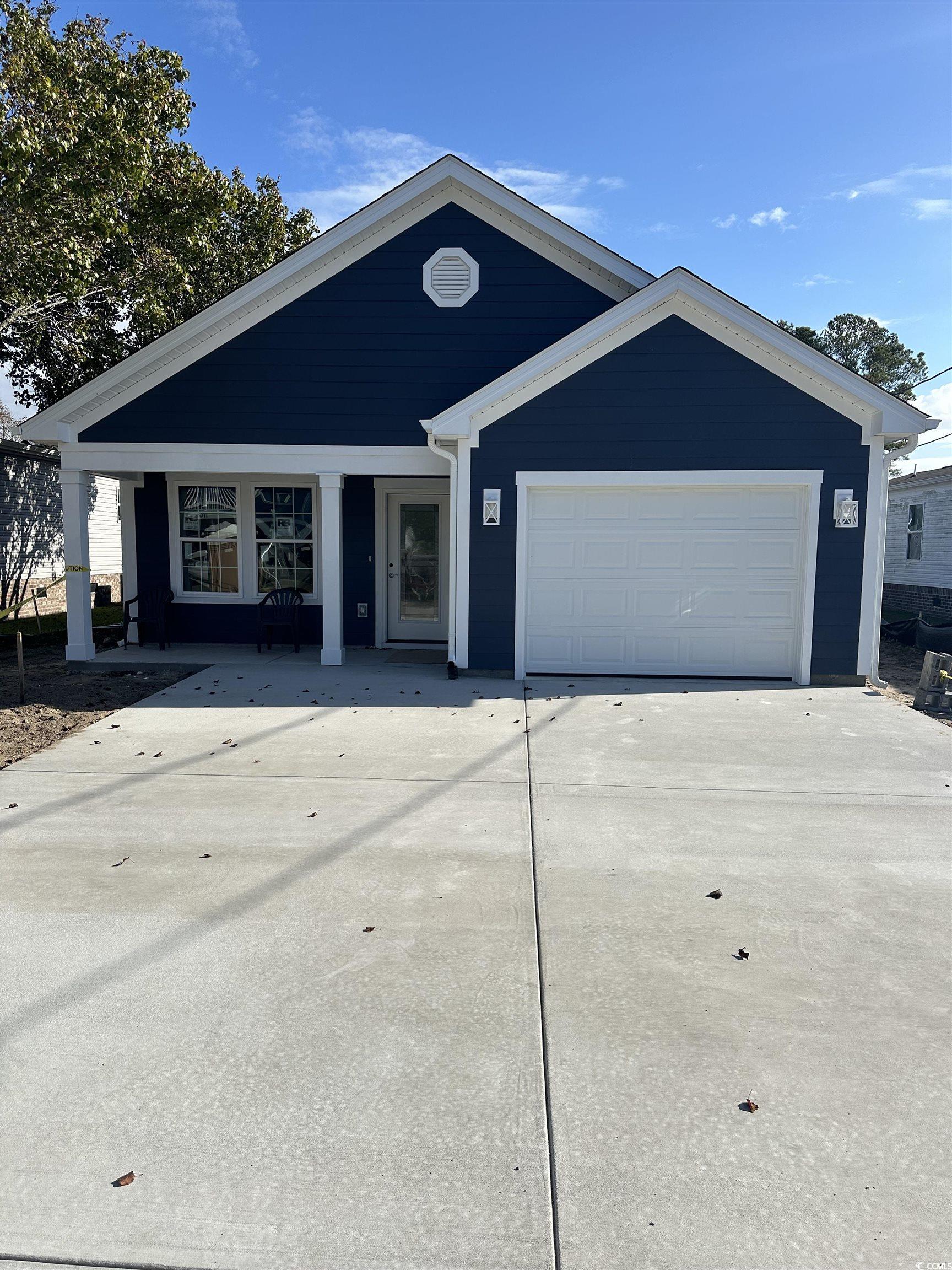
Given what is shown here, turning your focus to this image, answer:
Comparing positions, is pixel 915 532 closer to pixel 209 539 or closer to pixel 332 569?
pixel 332 569

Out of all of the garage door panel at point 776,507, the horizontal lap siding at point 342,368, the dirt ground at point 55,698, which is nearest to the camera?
the dirt ground at point 55,698

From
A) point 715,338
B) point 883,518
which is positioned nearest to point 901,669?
point 883,518

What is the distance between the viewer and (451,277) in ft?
33.2

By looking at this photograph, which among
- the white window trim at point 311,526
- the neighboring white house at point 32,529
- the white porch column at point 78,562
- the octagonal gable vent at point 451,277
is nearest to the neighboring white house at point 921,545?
the octagonal gable vent at point 451,277

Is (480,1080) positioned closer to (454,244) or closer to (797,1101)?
(797,1101)

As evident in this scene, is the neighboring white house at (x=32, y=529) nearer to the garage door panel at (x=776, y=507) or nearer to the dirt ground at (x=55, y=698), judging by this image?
the dirt ground at (x=55, y=698)

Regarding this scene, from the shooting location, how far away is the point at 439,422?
29.3ft

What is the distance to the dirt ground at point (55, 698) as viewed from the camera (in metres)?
6.66

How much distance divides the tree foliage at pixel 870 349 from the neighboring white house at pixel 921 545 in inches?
658

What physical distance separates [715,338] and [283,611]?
21.7 feet

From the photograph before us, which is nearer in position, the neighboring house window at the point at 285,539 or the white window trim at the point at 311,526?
the white window trim at the point at 311,526

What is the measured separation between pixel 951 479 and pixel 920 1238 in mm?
18266

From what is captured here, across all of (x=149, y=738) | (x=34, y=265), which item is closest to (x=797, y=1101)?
(x=149, y=738)

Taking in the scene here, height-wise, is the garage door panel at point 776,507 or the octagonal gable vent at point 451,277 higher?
the octagonal gable vent at point 451,277
